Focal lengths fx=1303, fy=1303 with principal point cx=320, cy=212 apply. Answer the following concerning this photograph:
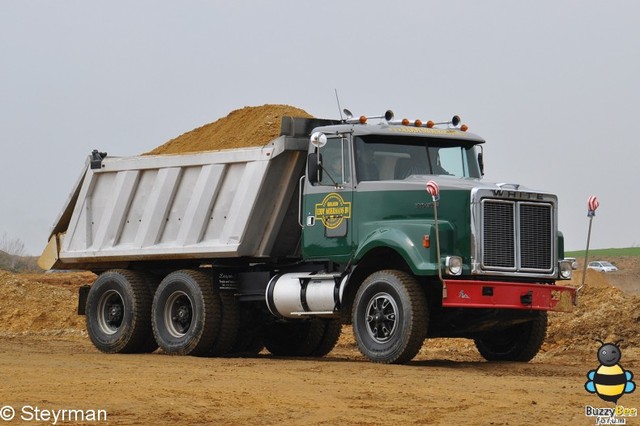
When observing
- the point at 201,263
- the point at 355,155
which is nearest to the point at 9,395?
the point at 355,155

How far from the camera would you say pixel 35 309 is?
2867 cm

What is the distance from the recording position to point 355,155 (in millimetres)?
16875

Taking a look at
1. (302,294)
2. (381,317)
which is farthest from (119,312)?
(381,317)

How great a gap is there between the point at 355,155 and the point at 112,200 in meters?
4.99

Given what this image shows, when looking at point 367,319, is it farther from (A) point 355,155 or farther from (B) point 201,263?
(B) point 201,263

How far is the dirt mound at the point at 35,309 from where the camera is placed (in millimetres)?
27656

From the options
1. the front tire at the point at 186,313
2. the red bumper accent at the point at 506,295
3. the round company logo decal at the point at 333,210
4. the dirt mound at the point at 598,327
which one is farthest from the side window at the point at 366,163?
the dirt mound at the point at 598,327

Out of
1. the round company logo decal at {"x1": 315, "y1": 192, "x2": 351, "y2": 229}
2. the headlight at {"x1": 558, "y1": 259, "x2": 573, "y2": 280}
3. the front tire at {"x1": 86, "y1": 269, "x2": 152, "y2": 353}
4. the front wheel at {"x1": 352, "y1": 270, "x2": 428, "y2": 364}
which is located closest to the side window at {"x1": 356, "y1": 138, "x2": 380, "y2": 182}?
the round company logo decal at {"x1": 315, "y1": 192, "x2": 351, "y2": 229}

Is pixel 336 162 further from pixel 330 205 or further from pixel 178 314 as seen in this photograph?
pixel 178 314

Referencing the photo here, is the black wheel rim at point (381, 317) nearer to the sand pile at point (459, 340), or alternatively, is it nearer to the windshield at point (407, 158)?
the windshield at point (407, 158)

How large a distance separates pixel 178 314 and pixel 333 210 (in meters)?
3.44

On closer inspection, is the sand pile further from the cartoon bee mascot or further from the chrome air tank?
the cartoon bee mascot

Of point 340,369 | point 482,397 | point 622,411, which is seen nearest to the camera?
point 622,411

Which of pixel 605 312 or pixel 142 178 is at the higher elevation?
pixel 142 178
